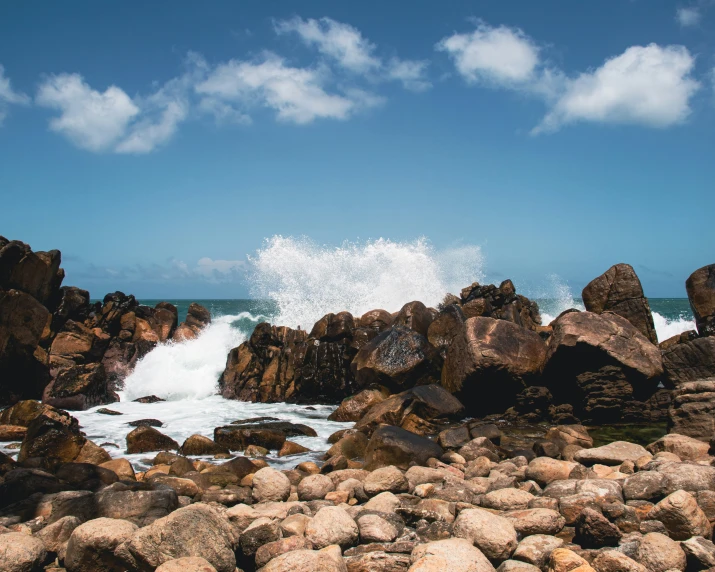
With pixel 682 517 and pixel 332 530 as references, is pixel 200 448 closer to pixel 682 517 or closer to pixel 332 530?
pixel 332 530

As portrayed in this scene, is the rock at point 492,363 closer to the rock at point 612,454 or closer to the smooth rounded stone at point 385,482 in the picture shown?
the rock at point 612,454

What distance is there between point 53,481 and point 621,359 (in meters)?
10.3

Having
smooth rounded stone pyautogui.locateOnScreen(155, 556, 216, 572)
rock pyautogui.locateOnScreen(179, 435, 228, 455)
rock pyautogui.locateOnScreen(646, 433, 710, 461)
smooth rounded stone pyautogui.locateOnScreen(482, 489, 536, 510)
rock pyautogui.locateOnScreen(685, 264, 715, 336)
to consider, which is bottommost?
rock pyautogui.locateOnScreen(179, 435, 228, 455)

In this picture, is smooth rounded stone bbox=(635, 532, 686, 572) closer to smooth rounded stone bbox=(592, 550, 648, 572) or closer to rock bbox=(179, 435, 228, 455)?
smooth rounded stone bbox=(592, 550, 648, 572)

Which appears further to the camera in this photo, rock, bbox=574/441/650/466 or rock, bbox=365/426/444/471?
rock, bbox=365/426/444/471

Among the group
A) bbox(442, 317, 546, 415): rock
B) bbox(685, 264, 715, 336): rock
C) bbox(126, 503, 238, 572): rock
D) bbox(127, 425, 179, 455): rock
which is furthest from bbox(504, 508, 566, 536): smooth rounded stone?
bbox(685, 264, 715, 336): rock

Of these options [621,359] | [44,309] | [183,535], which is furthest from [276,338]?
[183,535]

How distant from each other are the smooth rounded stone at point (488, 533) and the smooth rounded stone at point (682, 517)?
141cm

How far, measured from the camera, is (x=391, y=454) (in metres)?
8.55

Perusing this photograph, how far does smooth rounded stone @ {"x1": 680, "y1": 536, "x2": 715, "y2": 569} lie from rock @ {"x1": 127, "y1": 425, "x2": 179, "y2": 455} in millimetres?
8187

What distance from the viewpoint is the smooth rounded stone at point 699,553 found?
4531mm

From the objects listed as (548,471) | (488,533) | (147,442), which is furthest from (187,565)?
(147,442)

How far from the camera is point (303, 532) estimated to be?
17.9ft

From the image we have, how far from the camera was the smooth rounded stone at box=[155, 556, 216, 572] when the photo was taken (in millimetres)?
4066
